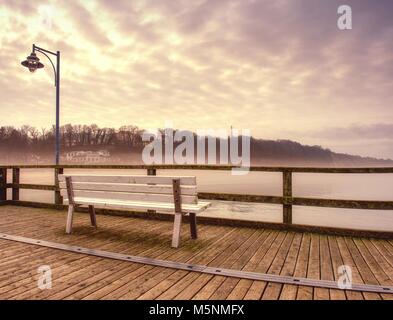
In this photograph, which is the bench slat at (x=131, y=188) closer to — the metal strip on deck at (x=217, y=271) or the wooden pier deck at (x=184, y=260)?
the wooden pier deck at (x=184, y=260)

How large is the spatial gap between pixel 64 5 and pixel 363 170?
9.80 meters

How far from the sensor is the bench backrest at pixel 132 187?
441 centimetres

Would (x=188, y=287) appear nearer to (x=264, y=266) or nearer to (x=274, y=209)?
(x=264, y=266)

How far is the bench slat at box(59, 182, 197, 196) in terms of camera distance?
4.41 metres

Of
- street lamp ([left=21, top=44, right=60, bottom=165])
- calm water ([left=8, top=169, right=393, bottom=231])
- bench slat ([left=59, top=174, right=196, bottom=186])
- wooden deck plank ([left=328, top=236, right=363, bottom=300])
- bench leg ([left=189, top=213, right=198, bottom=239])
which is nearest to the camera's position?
wooden deck plank ([left=328, top=236, right=363, bottom=300])

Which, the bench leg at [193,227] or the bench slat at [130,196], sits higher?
the bench slat at [130,196]

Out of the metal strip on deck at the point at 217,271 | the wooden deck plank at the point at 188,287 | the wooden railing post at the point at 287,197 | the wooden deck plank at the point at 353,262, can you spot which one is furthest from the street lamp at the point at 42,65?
the wooden deck plank at the point at 353,262

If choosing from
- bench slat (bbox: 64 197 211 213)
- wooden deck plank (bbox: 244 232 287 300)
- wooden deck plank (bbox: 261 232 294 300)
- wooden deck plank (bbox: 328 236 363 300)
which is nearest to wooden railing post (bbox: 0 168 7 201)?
bench slat (bbox: 64 197 211 213)

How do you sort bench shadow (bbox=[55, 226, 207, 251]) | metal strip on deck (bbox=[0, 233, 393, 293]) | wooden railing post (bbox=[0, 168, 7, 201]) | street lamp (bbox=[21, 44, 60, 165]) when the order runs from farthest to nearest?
street lamp (bbox=[21, 44, 60, 165]) → wooden railing post (bbox=[0, 168, 7, 201]) → bench shadow (bbox=[55, 226, 207, 251]) → metal strip on deck (bbox=[0, 233, 393, 293])

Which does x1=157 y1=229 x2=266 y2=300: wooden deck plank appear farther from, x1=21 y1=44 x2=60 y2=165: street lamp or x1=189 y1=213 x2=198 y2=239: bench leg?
x1=21 y1=44 x2=60 y2=165: street lamp

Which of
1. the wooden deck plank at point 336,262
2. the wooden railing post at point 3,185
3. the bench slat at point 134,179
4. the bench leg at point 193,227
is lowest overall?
the wooden deck plank at point 336,262

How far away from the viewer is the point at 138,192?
480 centimetres

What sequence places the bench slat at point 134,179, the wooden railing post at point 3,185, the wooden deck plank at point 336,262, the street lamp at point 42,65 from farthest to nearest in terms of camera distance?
the street lamp at point 42,65 → the wooden railing post at point 3,185 → the bench slat at point 134,179 → the wooden deck plank at point 336,262

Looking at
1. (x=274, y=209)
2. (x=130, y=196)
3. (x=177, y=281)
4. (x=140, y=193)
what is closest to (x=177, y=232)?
(x=140, y=193)
